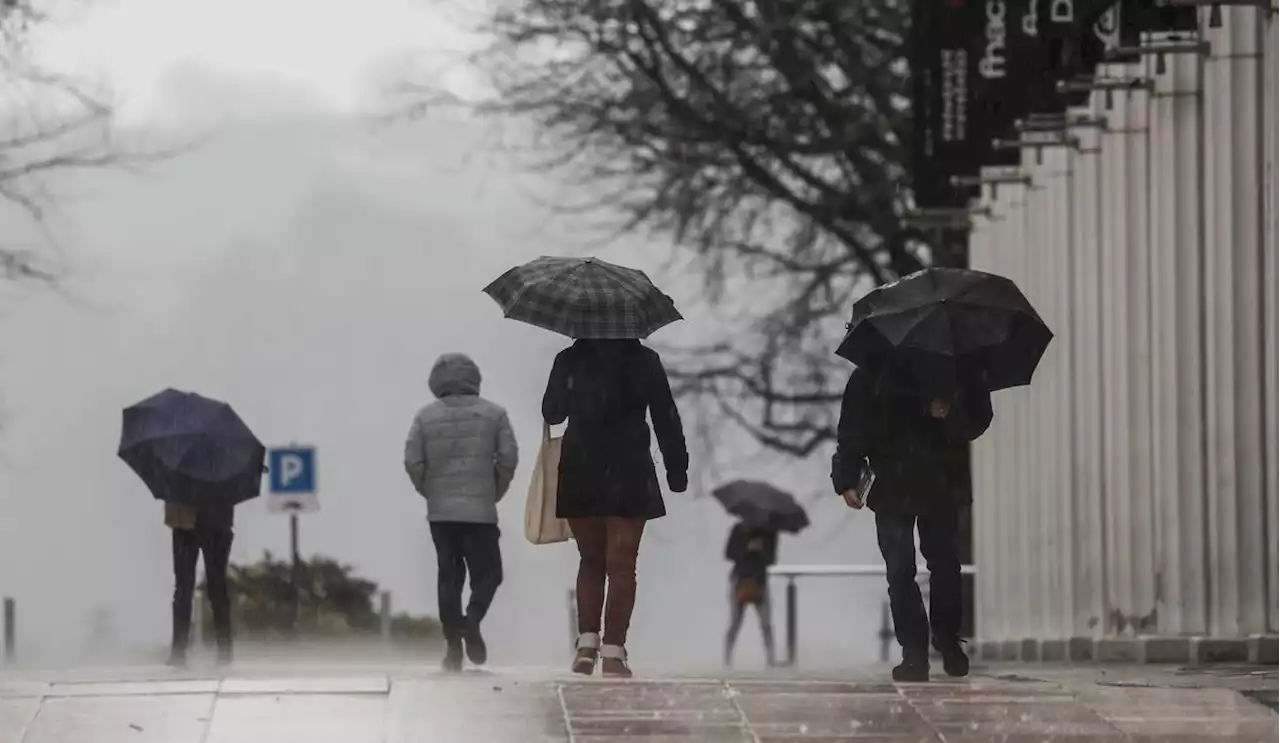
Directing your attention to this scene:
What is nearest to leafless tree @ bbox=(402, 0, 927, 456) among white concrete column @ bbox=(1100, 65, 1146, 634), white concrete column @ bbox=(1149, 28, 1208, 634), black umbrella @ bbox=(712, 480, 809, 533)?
black umbrella @ bbox=(712, 480, 809, 533)

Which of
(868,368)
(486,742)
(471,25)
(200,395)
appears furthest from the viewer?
(471,25)

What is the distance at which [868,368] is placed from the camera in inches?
500

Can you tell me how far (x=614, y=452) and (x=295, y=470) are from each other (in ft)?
54.1

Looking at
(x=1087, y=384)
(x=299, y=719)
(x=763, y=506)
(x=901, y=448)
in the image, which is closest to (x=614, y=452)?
(x=901, y=448)

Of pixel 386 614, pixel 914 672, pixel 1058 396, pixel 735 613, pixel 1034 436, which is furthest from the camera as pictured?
pixel 386 614

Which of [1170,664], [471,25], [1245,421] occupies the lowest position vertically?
[1170,664]

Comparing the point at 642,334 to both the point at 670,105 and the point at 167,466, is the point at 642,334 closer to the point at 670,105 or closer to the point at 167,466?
the point at 167,466

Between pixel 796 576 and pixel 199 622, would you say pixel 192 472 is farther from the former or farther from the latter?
pixel 199 622

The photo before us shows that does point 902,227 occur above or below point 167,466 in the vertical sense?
above

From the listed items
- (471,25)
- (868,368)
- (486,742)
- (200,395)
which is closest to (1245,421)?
(868,368)

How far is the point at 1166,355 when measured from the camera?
1647 cm

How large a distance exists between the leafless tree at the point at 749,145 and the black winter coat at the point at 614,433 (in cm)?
1412

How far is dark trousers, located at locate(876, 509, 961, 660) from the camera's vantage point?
12.6m

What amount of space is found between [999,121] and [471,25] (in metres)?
8.83
